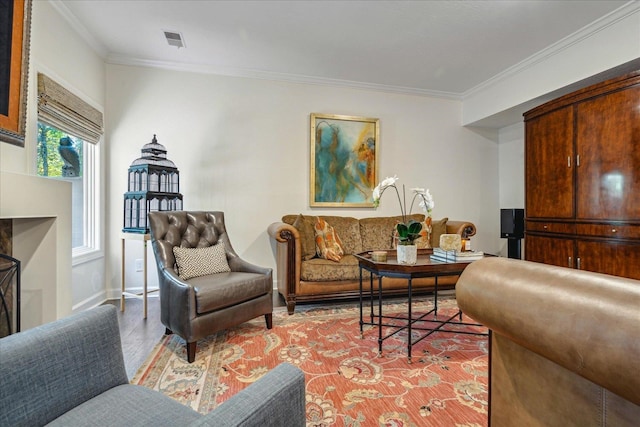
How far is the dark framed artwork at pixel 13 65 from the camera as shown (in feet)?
5.77

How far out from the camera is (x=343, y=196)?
419cm

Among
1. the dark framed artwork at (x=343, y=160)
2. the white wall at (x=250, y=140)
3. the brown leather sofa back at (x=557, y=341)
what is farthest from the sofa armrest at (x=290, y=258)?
the brown leather sofa back at (x=557, y=341)

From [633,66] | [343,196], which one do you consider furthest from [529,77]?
[343,196]

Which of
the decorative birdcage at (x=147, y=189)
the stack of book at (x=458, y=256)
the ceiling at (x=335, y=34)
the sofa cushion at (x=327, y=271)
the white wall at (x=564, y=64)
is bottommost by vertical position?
the sofa cushion at (x=327, y=271)

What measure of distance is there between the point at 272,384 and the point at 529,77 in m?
4.30

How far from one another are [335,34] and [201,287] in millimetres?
2610

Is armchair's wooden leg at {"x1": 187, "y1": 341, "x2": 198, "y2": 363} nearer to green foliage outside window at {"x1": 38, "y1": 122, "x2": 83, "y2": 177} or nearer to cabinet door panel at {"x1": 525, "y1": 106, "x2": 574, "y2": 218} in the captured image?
green foliage outside window at {"x1": 38, "y1": 122, "x2": 83, "y2": 177}

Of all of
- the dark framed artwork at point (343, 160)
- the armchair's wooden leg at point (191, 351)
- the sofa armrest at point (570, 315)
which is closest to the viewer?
the sofa armrest at point (570, 315)

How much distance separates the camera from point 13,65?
1.81 metres

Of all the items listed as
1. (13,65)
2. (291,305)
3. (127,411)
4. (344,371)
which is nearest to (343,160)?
(291,305)

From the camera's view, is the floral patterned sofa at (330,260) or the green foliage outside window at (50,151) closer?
the green foliage outside window at (50,151)

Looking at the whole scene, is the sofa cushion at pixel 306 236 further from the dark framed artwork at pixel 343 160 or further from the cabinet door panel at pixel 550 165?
the cabinet door panel at pixel 550 165

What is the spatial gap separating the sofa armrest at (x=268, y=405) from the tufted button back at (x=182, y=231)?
1995 millimetres

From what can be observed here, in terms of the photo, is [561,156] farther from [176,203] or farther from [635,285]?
[176,203]
